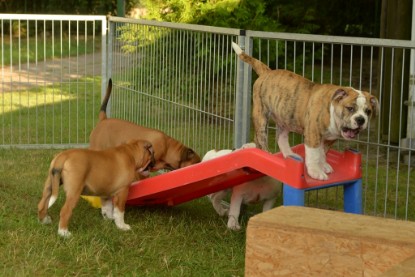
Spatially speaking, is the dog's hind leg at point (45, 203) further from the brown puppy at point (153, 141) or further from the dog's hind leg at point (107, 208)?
the brown puppy at point (153, 141)

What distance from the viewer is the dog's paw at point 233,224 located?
22.9ft

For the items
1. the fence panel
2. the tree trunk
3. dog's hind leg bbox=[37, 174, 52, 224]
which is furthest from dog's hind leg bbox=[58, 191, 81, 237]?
the tree trunk

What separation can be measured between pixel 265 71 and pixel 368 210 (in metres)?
1.84

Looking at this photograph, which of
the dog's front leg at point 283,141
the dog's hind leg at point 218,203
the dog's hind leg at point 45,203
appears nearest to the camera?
the dog's hind leg at point 45,203

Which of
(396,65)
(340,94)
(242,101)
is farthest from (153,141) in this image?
(396,65)

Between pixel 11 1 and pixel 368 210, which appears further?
pixel 11 1

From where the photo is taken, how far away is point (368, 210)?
7.86 m

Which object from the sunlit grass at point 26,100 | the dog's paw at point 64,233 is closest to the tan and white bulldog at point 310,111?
the dog's paw at point 64,233

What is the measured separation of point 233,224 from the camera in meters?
6.99

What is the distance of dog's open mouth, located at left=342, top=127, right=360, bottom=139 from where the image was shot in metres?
5.81

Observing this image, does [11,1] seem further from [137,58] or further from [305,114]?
[305,114]

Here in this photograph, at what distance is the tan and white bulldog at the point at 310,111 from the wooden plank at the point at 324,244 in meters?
0.89

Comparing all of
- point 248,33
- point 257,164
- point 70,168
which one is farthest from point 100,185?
point 248,33

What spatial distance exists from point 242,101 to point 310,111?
133 centimetres
